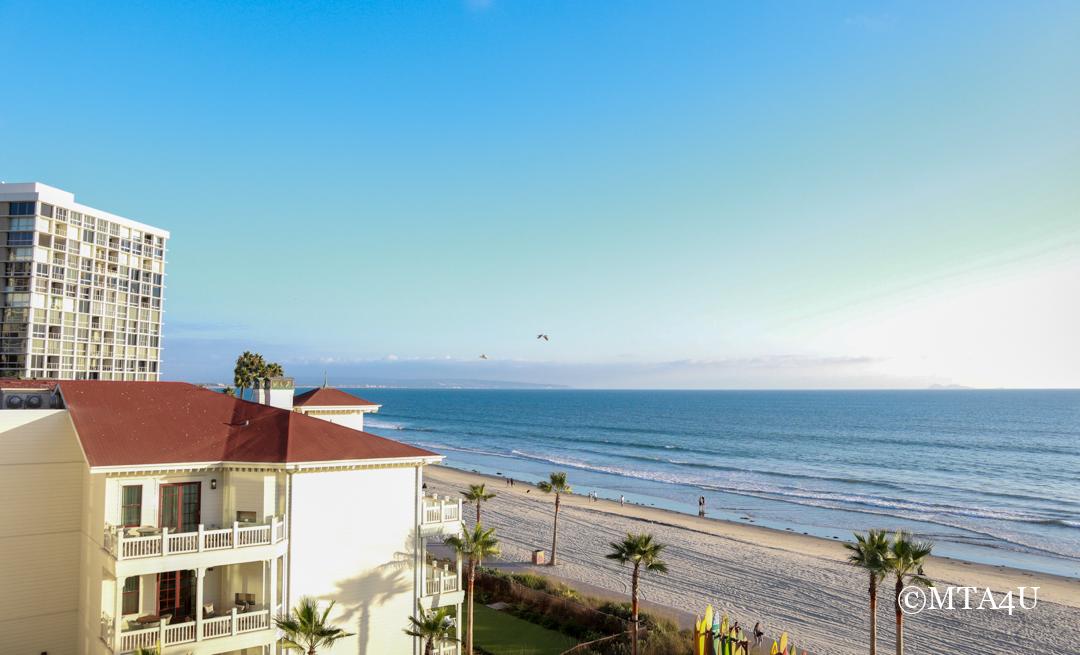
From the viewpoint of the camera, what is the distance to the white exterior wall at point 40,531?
18.3 m

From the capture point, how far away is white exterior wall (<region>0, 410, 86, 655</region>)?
18297mm

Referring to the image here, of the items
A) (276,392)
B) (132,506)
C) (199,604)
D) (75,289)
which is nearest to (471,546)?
(199,604)

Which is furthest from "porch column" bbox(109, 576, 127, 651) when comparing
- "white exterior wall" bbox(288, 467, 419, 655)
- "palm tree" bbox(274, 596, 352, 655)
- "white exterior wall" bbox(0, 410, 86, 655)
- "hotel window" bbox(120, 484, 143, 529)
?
"white exterior wall" bbox(288, 467, 419, 655)

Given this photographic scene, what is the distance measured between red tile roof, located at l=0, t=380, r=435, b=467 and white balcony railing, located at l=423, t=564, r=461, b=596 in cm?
400

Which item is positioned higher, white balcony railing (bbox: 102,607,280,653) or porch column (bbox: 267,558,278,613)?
porch column (bbox: 267,558,278,613)

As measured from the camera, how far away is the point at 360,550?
1981 centimetres

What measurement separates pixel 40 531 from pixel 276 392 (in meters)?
8.02

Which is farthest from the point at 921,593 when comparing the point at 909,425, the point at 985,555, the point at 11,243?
the point at 909,425

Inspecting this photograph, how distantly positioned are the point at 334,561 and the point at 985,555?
47349 mm

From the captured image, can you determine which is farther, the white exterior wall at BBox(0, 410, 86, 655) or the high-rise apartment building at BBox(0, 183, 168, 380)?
the high-rise apartment building at BBox(0, 183, 168, 380)

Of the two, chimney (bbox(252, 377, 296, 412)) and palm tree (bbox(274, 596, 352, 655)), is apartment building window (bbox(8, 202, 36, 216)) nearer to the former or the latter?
chimney (bbox(252, 377, 296, 412))

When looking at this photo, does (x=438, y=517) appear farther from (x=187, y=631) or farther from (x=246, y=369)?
(x=246, y=369)

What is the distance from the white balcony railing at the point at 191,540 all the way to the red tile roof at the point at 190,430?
1.74 meters

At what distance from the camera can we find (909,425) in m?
157
